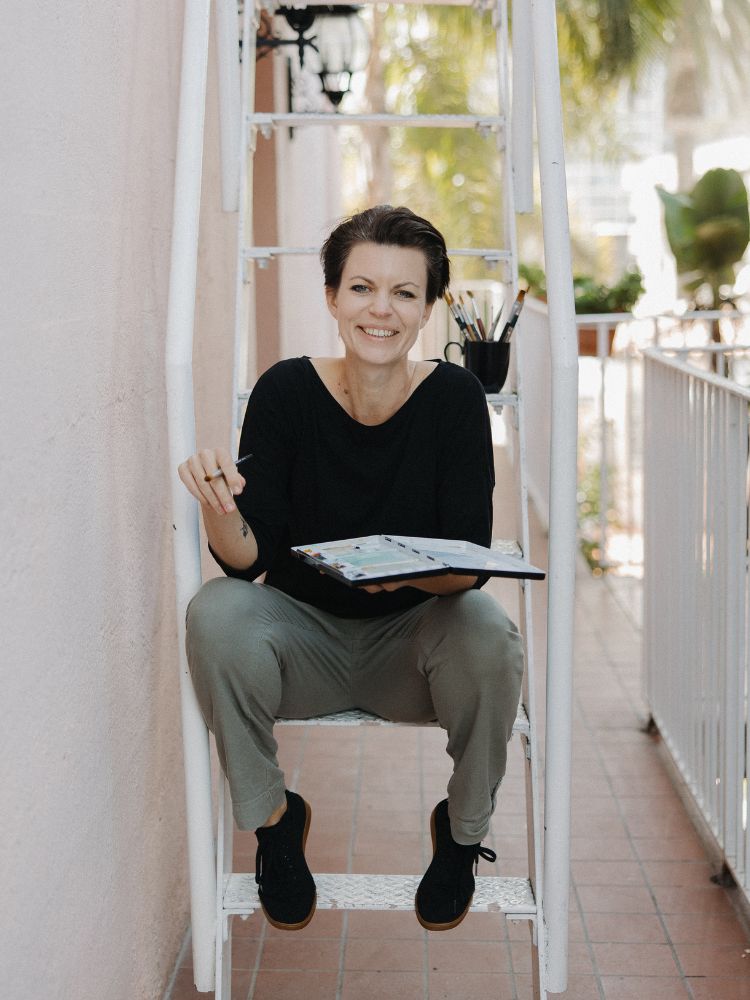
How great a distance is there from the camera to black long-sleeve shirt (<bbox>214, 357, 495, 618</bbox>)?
212 cm

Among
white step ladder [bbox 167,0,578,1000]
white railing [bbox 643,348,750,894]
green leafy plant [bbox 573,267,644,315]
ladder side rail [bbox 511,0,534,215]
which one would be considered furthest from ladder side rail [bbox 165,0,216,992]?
green leafy plant [bbox 573,267,644,315]

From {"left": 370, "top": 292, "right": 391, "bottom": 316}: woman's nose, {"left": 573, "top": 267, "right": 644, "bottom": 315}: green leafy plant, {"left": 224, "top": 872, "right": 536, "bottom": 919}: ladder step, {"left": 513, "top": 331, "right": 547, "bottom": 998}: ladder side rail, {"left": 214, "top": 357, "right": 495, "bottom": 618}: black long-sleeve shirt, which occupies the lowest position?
{"left": 224, "top": 872, "right": 536, "bottom": 919}: ladder step

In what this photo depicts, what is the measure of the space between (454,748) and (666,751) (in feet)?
5.89

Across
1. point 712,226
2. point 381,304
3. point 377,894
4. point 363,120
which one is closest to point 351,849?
point 377,894

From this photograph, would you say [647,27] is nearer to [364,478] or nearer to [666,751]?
[666,751]

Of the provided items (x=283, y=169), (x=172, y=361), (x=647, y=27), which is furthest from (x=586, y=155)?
(x=172, y=361)

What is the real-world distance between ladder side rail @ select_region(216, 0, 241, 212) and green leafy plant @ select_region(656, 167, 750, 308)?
18.2ft

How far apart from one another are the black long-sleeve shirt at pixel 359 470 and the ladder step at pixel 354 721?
171mm

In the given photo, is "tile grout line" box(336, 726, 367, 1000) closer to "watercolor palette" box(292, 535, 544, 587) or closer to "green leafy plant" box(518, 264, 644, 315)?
"watercolor palette" box(292, 535, 544, 587)

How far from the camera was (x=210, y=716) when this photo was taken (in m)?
1.93

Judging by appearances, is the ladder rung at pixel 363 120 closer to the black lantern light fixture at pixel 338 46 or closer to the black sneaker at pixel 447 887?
the black sneaker at pixel 447 887

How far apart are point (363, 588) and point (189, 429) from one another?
396 mm

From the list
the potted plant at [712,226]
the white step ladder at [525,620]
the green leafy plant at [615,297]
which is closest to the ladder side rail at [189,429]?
the white step ladder at [525,620]

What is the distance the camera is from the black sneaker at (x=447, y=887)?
200 cm
